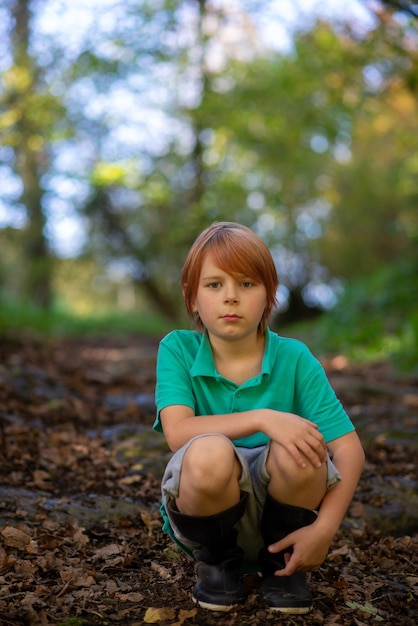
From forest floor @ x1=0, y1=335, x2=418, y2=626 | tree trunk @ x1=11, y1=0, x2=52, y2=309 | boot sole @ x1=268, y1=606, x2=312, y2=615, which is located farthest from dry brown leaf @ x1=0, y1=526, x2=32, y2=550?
tree trunk @ x1=11, y1=0, x2=52, y2=309

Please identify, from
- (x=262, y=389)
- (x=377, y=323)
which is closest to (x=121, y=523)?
(x=262, y=389)

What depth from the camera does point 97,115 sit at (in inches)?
609

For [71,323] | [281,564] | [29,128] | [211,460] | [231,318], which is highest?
[29,128]

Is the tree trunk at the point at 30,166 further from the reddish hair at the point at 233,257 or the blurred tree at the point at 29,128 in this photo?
the reddish hair at the point at 233,257

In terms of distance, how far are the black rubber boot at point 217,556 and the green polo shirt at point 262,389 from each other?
305mm

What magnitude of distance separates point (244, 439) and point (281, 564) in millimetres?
422

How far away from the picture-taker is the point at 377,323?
36.3ft

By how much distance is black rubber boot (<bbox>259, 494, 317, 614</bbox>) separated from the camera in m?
2.17

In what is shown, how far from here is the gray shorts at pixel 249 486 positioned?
214 cm

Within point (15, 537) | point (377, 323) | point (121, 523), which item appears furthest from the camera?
point (377, 323)

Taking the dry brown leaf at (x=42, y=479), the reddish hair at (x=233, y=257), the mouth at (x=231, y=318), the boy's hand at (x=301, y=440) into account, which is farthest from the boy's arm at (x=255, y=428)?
the dry brown leaf at (x=42, y=479)

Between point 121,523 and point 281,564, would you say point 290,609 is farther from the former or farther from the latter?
point 121,523

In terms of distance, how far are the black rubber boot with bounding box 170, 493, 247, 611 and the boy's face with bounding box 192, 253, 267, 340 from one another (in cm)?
55

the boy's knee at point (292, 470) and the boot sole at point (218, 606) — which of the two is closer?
the boy's knee at point (292, 470)
